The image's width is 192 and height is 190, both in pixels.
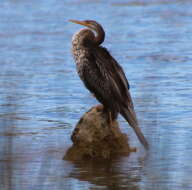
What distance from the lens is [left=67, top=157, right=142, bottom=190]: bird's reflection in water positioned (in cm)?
731

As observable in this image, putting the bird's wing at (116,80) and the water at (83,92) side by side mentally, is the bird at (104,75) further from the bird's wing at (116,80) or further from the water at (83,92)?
the water at (83,92)

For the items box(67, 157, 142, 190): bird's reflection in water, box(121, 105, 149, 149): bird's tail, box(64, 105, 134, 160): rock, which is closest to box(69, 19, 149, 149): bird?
box(121, 105, 149, 149): bird's tail

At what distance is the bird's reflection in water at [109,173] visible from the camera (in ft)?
24.0

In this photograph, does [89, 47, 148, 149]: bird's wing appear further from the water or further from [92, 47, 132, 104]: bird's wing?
the water

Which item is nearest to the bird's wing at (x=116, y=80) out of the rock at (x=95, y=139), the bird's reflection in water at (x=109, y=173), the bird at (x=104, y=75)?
the bird at (x=104, y=75)

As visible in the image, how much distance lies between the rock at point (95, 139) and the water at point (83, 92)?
0.18m

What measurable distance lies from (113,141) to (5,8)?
15177 mm

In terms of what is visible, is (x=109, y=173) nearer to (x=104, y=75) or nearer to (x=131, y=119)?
(x=131, y=119)

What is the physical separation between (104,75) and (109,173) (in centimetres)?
127

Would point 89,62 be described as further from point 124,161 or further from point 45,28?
point 45,28

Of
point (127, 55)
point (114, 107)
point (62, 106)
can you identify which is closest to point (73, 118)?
point (62, 106)

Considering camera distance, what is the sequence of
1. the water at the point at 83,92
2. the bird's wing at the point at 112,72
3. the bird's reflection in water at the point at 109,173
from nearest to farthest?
→ 1. the water at the point at 83,92
2. the bird's reflection in water at the point at 109,173
3. the bird's wing at the point at 112,72

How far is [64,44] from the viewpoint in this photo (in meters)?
17.5

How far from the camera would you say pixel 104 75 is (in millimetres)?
8758
